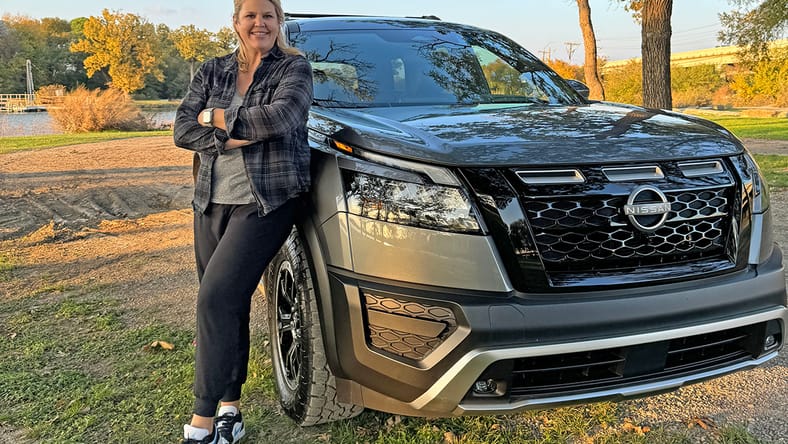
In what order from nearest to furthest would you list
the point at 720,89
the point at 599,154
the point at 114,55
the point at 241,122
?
the point at 599,154 → the point at 241,122 → the point at 114,55 → the point at 720,89

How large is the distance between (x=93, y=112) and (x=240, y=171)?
2103 cm

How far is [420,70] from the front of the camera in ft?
10.8

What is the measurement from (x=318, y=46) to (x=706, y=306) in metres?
2.34

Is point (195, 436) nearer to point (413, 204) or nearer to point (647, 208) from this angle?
point (413, 204)

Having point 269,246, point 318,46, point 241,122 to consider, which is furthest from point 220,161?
point 318,46

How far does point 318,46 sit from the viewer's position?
3271mm

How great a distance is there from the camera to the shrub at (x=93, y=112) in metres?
20.4

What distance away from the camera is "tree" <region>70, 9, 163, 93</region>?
1844 inches

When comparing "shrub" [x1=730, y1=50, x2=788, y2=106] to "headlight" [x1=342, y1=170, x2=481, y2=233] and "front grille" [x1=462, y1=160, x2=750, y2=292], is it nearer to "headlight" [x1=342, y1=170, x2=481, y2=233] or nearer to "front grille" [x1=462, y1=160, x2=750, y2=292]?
"front grille" [x1=462, y1=160, x2=750, y2=292]

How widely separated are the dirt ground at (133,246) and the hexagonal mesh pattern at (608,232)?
0.95 metres

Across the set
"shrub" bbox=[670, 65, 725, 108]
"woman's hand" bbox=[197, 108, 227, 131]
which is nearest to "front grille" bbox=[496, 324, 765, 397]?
"woman's hand" bbox=[197, 108, 227, 131]

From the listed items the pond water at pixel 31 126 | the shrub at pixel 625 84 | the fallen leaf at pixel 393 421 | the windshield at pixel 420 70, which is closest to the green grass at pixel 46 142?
the pond water at pixel 31 126

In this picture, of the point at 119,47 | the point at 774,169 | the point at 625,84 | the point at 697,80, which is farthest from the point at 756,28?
the point at 119,47

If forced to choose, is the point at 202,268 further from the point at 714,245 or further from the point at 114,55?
the point at 114,55
